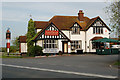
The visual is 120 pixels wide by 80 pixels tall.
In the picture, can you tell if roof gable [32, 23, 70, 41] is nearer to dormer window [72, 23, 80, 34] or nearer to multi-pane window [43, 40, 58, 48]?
multi-pane window [43, 40, 58, 48]

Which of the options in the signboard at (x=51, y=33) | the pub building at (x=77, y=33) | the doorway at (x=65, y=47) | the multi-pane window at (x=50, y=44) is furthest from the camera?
the doorway at (x=65, y=47)

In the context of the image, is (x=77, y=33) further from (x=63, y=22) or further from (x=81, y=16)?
(x=81, y=16)

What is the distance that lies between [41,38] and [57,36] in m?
2.97

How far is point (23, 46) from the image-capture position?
4194cm

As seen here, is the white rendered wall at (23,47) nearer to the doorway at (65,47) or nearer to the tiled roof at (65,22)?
the tiled roof at (65,22)

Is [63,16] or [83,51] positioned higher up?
[63,16]

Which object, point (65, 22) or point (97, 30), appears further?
point (65, 22)

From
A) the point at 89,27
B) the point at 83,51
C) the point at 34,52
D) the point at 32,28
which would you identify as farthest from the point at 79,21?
the point at 34,52

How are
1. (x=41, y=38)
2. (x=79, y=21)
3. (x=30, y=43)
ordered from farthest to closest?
(x=79, y=21), (x=30, y=43), (x=41, y=38)

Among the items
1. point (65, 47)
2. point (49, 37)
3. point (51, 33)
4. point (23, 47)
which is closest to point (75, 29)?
point (65, 47)

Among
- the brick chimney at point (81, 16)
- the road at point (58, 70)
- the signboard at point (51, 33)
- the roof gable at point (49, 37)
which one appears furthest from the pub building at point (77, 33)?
the road at point (58, 70)

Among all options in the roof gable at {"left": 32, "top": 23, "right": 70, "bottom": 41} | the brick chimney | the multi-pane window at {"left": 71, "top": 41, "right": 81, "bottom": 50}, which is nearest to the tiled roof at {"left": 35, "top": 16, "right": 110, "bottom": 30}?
the brick chimney

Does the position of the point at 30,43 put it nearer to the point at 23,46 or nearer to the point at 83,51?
the point at 23,46

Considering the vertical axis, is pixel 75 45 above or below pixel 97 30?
below
